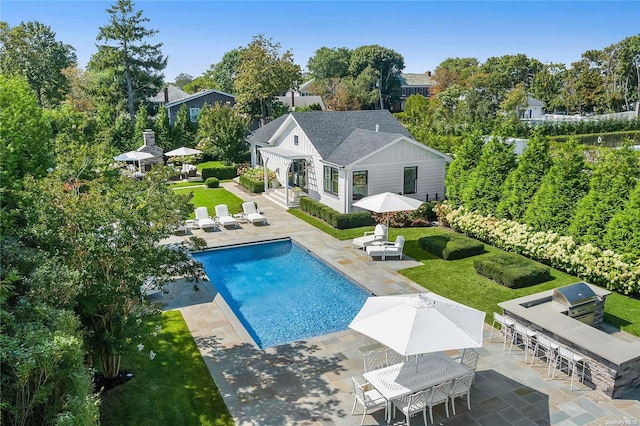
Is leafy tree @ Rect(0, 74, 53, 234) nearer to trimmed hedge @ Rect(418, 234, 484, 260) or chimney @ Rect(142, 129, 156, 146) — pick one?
trimmed hedge @ Rect(418, 234, 484, 260)

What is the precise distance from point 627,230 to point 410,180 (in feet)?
40.2

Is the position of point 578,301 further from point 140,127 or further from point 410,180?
point 140,127

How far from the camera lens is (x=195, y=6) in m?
17.3

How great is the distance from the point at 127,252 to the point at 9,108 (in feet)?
26.6

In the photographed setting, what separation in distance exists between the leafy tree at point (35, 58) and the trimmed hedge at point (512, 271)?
163 ft

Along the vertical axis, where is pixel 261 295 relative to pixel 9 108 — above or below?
below

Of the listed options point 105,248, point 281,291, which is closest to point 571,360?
point 281,291

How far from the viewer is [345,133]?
1185 inches

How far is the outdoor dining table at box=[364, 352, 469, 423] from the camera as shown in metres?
9.01

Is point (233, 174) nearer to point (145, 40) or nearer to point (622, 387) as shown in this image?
point (145, 40)

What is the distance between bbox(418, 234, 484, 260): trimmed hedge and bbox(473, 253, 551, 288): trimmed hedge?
1.34 metres

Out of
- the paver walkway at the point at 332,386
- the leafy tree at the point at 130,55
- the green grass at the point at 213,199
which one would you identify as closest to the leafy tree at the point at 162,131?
the leafy tree at the point at 130,55

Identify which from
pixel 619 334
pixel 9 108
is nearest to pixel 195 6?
pixel 9 108

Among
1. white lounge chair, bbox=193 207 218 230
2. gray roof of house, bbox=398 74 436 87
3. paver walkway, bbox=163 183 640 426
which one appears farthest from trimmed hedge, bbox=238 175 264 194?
gray roof of house, bbox=398 74 436 87
